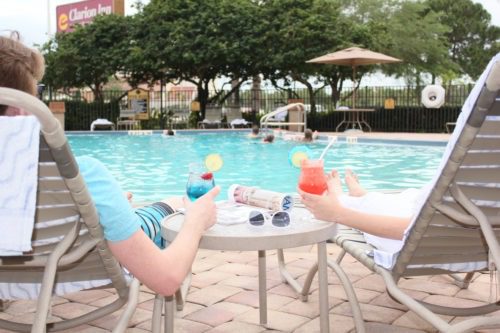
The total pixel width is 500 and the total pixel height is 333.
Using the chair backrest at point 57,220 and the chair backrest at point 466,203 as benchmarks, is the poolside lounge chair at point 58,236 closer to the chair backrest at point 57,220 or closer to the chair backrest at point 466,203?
the chair backrest at point 57,220

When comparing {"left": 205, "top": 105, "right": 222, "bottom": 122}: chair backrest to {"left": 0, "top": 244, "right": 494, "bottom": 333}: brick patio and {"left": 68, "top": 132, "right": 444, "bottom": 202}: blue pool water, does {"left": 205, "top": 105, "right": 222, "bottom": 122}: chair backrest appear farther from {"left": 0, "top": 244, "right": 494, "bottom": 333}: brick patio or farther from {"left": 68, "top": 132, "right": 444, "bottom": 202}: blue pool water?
{"left": 0, "top": 244, "right": 494, "bottom": 333}: brick patio

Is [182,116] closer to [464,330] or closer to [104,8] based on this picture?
[464,330]

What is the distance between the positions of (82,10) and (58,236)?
177ft

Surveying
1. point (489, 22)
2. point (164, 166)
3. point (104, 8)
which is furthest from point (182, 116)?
point (104, 8)

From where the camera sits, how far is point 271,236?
172 centimetres

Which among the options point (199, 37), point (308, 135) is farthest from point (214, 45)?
point (308, 135)

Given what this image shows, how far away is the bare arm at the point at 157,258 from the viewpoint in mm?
1367

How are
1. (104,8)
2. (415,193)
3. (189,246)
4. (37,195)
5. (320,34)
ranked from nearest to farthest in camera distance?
1. (37,195)
2. (189,246)
3. (415,193)
4. (320,34)
5. (104,8)

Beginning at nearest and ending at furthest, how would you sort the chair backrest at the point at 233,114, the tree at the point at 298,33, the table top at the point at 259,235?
the table top at the point at 259,235 < the tree at the point at 298,33 < the chair backrest at the point at 233,114

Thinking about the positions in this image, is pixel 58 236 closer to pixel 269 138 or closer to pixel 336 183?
pixel 336 183

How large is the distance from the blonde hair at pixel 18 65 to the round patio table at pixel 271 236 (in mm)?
628

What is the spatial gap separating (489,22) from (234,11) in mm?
27322

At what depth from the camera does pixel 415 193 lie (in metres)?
2.24

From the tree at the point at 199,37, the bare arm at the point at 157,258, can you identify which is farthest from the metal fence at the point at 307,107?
the bare arm at the point at 157,258
